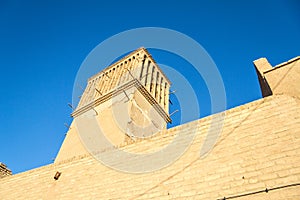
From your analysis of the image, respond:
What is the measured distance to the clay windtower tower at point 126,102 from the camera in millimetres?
12852

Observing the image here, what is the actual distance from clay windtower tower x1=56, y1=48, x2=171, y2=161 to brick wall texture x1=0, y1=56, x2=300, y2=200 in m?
4.68

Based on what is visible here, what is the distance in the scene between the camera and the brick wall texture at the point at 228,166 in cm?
472

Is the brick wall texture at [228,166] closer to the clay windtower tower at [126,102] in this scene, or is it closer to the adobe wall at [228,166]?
the adobe wall at [228,166]

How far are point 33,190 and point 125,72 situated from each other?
9603 mm

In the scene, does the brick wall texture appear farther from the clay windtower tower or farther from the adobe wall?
the clay windtower tower

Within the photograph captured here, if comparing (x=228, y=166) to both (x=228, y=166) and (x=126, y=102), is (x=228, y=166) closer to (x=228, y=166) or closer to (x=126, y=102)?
(x=228, y=166)

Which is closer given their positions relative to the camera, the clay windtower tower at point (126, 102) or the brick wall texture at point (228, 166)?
the brick wall texture at point (228, 166)

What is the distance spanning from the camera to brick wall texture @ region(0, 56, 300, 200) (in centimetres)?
472

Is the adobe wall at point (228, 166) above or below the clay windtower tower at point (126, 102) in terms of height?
below

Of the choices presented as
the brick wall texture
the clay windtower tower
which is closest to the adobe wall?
the brick wall texture

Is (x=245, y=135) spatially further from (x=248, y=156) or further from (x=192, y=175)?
(x=192, y=175)

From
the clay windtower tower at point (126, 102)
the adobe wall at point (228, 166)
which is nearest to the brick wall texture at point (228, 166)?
the adobe wall at point (228, 166)

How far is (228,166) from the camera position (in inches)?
209

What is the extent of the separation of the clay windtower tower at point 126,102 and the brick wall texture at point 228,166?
15.4 feet
